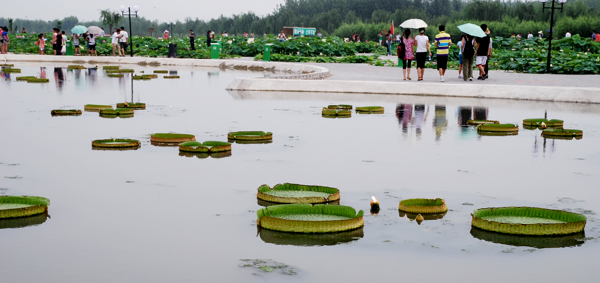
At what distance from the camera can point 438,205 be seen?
19.4 feet

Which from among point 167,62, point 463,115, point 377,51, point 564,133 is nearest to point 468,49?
point 463,115

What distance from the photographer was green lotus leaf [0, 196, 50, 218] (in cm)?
564

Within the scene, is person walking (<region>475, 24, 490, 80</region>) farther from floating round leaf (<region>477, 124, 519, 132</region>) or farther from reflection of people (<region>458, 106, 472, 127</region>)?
floating round leaf (<region>477, 124, 519, 132</region>)

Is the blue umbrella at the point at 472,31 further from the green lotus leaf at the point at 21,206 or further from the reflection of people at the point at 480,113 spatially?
the green lotus leaf at the point at 21,206

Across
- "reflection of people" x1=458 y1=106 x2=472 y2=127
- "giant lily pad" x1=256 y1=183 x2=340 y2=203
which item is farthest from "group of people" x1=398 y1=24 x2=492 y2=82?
"giant lily pad" x1=256 y1=183 x2=340 y2=203

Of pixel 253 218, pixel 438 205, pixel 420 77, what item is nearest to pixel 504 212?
pixel 438 205

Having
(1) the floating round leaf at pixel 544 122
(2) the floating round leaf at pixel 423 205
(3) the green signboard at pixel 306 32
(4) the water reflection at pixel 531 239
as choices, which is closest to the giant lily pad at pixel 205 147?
(2) the floating round leaf at pixel 423 205

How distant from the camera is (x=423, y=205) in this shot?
234 inches

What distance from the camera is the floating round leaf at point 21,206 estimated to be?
18.5 ft

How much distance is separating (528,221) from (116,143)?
5.34 meters

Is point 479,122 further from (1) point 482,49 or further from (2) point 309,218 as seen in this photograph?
(1) point 482,49

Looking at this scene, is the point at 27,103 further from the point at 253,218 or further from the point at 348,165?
the point at 253,218

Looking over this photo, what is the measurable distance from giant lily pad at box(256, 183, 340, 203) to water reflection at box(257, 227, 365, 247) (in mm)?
747

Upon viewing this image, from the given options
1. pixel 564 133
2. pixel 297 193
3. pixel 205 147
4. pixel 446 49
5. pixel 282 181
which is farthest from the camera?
pixel 446 49
